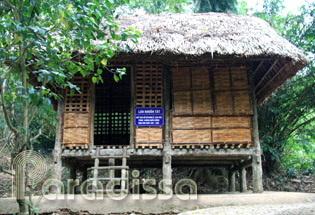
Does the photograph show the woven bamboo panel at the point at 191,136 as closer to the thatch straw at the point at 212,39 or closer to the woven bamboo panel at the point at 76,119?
the thatch straw at the point at 212,39

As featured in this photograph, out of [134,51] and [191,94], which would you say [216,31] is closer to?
[191,94]

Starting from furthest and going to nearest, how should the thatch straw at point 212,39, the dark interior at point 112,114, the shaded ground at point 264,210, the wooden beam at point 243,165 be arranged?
the dark interior at point 112,114 < the wooden beam at point 243,165 < the thatch straw at point 212,39 < the shaded ground at point 264,210

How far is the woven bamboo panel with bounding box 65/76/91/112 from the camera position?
762 cm

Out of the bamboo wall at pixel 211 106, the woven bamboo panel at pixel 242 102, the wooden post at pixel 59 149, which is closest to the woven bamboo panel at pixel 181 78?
the bamboo wall at pixel 211 106

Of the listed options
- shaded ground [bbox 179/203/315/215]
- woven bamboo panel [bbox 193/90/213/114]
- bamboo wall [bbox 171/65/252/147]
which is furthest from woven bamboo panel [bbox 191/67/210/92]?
shaded ground [bbox 179/203/315/215]

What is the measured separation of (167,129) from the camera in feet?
24.5

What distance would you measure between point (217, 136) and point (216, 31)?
2388mm

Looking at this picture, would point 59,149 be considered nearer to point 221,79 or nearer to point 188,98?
point 188,98

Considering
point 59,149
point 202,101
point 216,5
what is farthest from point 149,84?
point 216,5

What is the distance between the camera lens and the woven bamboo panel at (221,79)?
7.68m

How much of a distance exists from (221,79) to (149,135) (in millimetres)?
2018

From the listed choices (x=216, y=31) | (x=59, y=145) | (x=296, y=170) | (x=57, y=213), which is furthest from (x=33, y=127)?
(x=296, y=170)

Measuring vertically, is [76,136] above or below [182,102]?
below

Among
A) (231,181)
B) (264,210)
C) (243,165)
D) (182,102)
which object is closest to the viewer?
(264,210)
